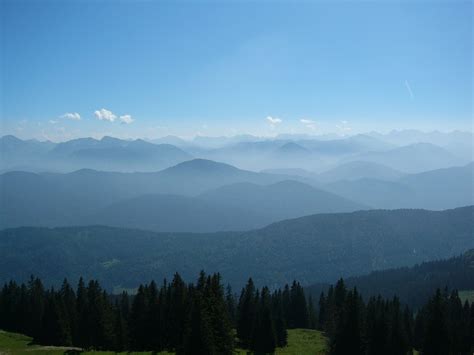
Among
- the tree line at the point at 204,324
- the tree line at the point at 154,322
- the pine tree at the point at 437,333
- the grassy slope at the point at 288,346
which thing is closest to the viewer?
the tree line at the point at 204,324

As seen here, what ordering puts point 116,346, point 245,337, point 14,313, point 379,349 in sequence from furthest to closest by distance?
1. point 14,313
2. point 245,337
3. point 116,346
4. point 379,349

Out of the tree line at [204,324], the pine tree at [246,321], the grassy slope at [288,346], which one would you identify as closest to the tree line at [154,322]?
the pine tree at [246,321]

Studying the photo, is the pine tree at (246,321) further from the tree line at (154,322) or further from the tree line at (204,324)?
the tree line at (204,324)

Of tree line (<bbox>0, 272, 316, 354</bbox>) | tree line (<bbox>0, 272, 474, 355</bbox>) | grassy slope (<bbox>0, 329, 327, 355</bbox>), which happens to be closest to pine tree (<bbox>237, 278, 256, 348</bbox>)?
tree line (<bbox>0, 272, 316, 354</bbox>)

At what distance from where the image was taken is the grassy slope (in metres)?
51.8

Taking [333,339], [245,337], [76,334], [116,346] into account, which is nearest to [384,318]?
[333,339]

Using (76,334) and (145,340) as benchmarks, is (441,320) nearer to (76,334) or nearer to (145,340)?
(145,340)

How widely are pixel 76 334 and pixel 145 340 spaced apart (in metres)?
15.6

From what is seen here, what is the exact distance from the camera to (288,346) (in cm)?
6612

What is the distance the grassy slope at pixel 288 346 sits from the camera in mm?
51781

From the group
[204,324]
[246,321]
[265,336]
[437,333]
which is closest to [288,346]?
[246,321]

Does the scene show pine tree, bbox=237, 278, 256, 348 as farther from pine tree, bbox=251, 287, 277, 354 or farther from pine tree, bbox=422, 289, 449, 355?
pine tree, bbox=422, 289, 449, 355

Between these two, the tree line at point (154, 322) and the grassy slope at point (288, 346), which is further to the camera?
the grassy slope at point (288, 346)

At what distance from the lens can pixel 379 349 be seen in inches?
2039
